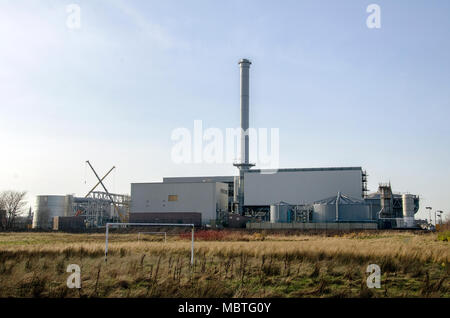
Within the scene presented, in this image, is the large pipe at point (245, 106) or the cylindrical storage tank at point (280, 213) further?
the large pipe at point (245, 106)

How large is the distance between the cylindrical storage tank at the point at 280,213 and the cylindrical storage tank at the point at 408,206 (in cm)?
2099

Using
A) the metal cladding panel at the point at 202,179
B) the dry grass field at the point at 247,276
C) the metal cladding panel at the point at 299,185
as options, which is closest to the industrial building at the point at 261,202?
the metal cladding panel at the point at 299,185

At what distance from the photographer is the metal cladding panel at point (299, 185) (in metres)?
78.4

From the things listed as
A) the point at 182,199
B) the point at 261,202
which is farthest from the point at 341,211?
the point at 182,199

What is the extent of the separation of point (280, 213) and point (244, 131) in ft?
58.0

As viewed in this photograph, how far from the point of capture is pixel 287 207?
73875 mm

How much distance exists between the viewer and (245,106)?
8212 cm

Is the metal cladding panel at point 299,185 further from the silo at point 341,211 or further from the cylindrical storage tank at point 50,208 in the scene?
the cylindrical storage tank at point 50,208

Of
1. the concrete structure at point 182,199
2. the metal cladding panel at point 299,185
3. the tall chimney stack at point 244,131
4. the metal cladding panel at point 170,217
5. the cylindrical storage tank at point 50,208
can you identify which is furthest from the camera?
the cylindrical storage tank at point 50,208

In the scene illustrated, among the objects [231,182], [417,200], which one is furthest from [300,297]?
[231,182]

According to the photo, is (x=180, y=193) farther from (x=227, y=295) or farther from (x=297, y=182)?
(x=227, y=295)

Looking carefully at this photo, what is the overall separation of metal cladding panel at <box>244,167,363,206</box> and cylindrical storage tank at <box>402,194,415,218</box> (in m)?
7.78

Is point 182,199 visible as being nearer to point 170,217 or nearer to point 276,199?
point 170,217

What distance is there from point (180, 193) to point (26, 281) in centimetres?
6372
